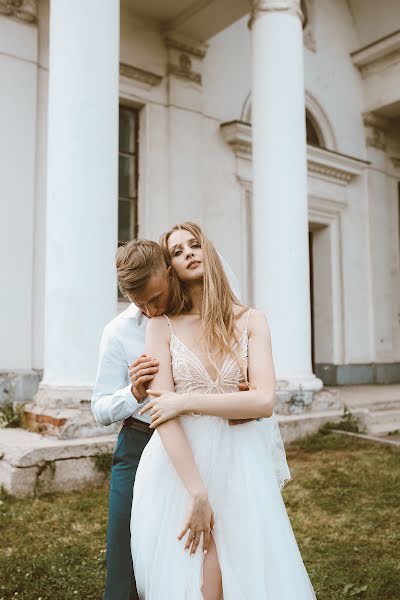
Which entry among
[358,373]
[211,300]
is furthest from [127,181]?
[211,300]

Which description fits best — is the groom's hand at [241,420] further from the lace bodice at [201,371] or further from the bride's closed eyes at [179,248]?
the bride's closed eyes at [179,248]

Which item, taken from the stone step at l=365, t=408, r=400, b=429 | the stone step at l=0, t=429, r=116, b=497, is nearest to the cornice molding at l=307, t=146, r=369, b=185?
the stone step at l=365, t=408, r=400, b=429

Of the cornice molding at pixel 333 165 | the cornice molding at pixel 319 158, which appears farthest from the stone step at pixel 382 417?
the cornice molding at pixel 333 165

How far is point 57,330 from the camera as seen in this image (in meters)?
4.98

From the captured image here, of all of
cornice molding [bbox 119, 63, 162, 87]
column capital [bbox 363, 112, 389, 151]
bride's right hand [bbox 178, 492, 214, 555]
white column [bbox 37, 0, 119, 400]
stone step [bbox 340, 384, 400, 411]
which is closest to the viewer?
bride's right hand [bbox 178, 492, 214, 555]

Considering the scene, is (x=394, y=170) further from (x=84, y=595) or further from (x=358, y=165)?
(x=84, y=595)

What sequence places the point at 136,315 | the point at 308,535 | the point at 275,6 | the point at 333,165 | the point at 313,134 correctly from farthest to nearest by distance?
the point at 313,134 < the point at 333,165 < the point at 275,6 < the point at 308,535 < the point at 136,315

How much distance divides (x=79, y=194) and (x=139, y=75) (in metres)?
3.94

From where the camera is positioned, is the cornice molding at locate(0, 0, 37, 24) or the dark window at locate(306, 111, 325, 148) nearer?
the cornice molding at locate(0, 0, 37, 24)

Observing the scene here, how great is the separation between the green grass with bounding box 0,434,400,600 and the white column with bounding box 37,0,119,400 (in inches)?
48.7

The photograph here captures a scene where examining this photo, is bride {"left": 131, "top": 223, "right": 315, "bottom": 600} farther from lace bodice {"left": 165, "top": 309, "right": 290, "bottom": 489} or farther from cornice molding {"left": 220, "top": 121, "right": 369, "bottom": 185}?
cornice molding {"left": 220, "top": 121, "right": 369, "bottom": 185}

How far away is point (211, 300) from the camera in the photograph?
192 centimetres

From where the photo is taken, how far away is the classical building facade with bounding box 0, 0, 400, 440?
16.6 ft

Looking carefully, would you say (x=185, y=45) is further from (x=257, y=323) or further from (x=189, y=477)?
(x=189, y=477)
